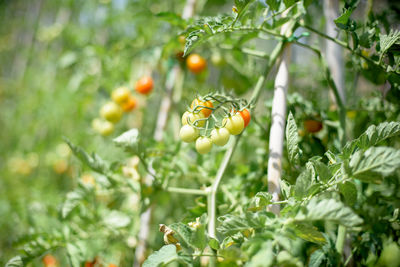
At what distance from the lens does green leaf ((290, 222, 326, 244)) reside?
329mm

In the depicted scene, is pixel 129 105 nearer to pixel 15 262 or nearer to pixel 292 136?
pixel 15 262

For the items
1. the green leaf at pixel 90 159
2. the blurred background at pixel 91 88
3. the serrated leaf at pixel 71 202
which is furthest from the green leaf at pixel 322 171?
the serrated leaf at pixel 71 202

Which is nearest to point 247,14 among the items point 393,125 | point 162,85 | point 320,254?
point 393,125

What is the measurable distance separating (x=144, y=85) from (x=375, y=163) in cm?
89

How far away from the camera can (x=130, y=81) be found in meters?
1.12

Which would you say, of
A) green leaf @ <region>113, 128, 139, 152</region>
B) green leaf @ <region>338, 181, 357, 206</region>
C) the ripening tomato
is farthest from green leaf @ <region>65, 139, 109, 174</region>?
the ripening tomato

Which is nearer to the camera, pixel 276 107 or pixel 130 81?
pixel 276 107

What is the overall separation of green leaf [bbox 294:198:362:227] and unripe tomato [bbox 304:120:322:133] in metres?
0.35

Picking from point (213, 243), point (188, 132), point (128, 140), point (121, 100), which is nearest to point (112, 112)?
point (121, 100)

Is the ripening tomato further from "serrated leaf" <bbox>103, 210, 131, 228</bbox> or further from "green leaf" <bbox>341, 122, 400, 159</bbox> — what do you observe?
"green leaf" <bbox>341, 122, 400, 159</bbox>

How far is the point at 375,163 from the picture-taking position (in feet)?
1.02

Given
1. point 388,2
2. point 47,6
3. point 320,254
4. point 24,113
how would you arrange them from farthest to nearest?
point 47,6 < point 24,113 < point 388,2 < point 320,254

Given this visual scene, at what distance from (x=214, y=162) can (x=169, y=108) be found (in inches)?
15.1

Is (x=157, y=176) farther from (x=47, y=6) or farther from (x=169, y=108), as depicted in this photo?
(x=47, y=6)
